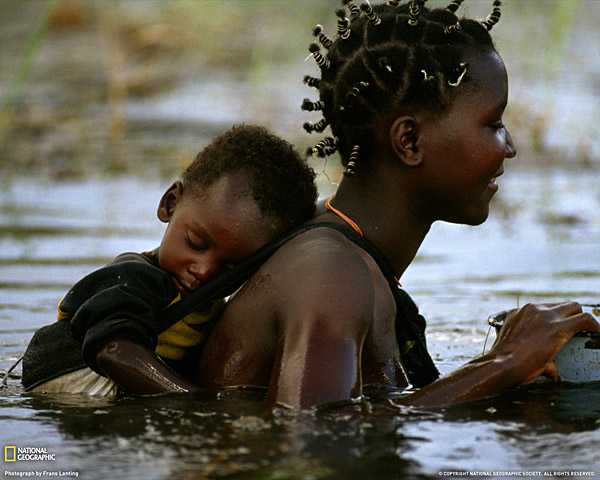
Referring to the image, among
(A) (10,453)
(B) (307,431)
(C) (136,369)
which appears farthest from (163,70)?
(B) (307,431)

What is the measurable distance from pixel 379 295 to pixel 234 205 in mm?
562

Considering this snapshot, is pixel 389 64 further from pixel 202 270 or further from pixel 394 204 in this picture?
pixel 202 270

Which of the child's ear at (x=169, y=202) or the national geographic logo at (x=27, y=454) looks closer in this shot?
the national geographic logo at (x=27, y=454)

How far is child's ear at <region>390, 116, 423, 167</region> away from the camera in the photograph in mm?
4270

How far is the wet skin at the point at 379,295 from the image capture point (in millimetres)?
3846

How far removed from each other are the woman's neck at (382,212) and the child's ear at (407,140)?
0.36 feet

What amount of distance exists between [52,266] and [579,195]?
Result: 4.04m

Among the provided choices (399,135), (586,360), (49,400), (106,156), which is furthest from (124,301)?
(106,156)

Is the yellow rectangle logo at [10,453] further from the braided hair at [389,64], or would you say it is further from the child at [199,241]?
the braided hair at [389,64]

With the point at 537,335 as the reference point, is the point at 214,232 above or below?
above

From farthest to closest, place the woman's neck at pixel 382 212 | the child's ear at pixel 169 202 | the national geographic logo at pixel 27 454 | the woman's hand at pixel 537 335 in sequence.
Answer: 1. the child's ear at pixel 169 202
2. the woman's neck at pixel 382 212
3. the woman's hand at pixel 537 335
4. the national geographic logo at pixel 27 454

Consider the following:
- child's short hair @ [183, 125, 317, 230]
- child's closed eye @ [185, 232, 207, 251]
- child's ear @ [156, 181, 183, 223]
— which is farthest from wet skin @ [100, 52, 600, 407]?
child's ear @ [156, 181, 183, 223]

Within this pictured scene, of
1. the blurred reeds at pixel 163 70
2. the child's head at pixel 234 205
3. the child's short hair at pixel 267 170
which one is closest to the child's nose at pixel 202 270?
the child's head at pixel 234 205

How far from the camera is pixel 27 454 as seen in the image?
3830mm
